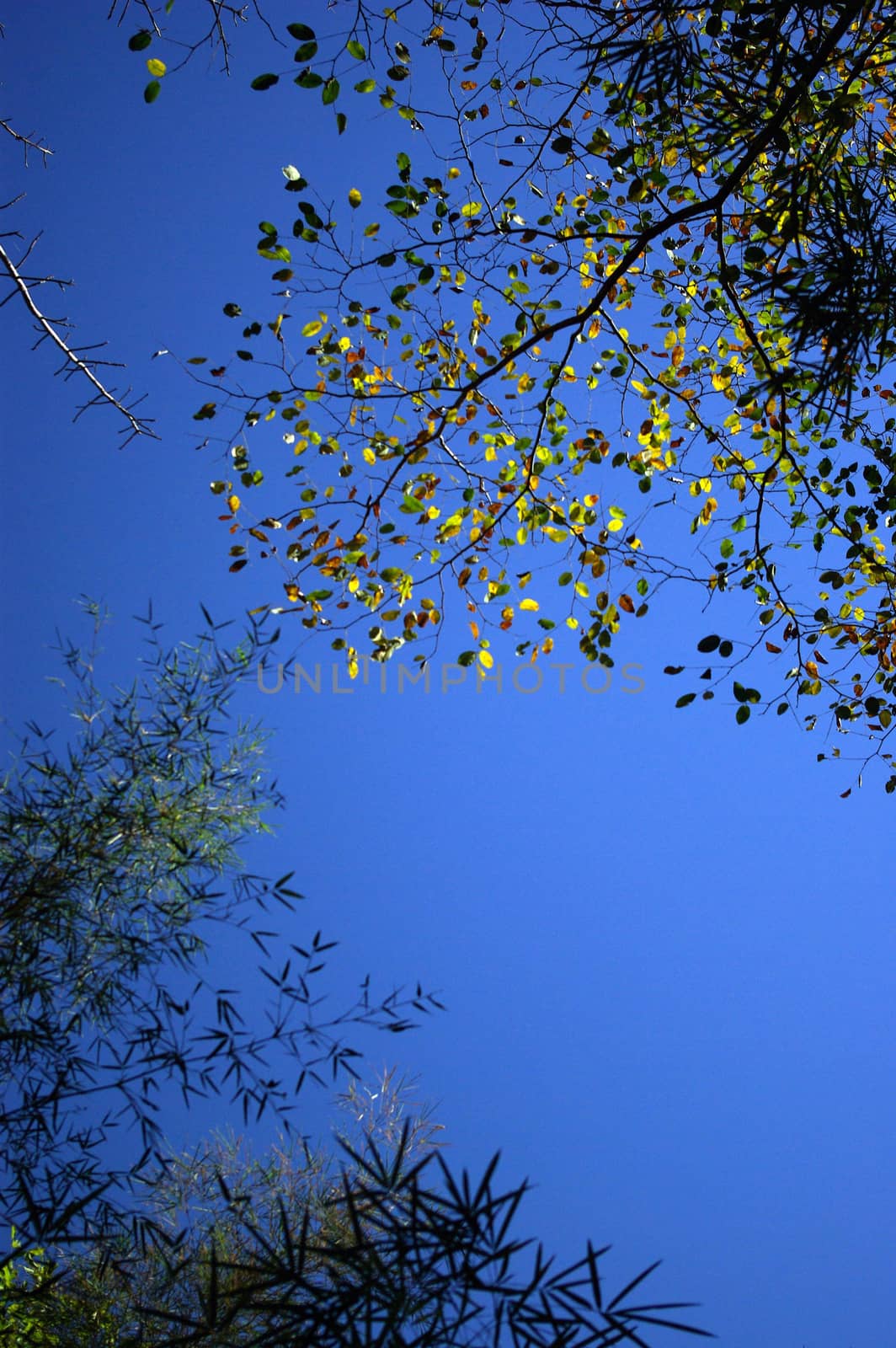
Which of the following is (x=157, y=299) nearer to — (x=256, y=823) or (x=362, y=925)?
(x=362, y=925)

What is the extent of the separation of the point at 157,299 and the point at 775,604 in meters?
5.38

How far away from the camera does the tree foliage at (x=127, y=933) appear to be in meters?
2.55

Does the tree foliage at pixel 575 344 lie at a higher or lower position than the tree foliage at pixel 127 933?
higher

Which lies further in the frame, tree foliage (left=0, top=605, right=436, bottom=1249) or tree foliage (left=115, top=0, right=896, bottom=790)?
tree foliage (left=115, top=0, right=896, bottom=790)

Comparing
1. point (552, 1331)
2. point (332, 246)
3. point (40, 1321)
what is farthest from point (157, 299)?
point (552, 1331)

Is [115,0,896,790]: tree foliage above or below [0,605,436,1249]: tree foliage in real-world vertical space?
above

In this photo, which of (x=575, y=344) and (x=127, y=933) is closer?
(x=127, y=933)

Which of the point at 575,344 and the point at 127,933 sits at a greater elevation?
the point at 575,344

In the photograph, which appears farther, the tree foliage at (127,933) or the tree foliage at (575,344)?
the tree foliage at (575,344)

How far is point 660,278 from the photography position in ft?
12.0

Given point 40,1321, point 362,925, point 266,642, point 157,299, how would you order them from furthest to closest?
point 362,925 < point 157,299 < point 266,642 < point 40,1321

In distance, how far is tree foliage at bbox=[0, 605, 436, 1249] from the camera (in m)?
2.55

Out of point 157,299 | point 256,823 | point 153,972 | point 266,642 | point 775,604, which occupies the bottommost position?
point 153,972

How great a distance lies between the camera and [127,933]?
2.71m
